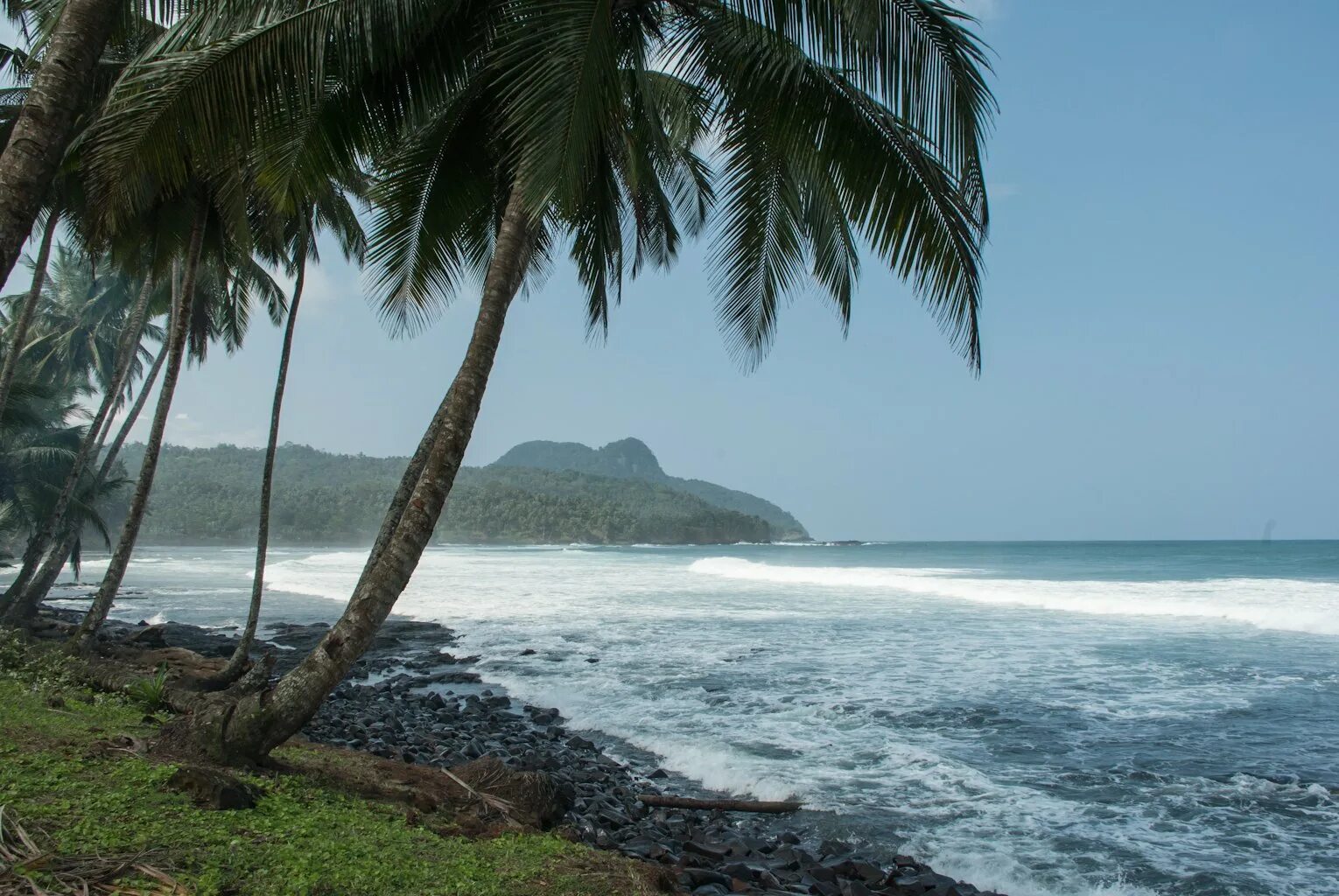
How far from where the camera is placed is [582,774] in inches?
299

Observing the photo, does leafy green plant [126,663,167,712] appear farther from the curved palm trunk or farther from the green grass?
the curved palm trunk

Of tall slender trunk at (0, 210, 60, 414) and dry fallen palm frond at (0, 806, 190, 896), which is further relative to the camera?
tall slender trunk at (0, 210, 60, 414)

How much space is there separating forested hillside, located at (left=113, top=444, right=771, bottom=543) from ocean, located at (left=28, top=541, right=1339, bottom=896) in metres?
63.7

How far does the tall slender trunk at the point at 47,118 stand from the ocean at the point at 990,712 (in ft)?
20.3

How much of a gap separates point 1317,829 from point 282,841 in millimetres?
7355

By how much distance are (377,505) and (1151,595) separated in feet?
258

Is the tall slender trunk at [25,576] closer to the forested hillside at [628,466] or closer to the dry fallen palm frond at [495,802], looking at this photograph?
the dry fallen palm frond at [495,802]

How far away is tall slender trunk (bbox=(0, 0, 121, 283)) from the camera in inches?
149

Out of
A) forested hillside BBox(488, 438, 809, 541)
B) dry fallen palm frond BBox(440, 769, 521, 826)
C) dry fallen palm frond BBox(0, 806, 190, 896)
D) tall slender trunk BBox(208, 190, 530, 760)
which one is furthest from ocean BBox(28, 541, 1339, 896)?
forested hillside BBox(488, 438, 809, 541)

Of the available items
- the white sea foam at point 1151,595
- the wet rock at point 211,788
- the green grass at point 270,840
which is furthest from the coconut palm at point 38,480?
the white sea foam at point 1151,595

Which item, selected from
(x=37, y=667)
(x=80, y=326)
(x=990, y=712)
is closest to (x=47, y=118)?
(x=37, y=667)

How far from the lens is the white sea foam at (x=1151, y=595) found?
69.1ft

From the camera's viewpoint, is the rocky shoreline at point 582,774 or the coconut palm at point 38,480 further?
the coconut palm at point 38,480

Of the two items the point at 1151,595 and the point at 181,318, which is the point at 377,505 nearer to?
the point at 1151,595
